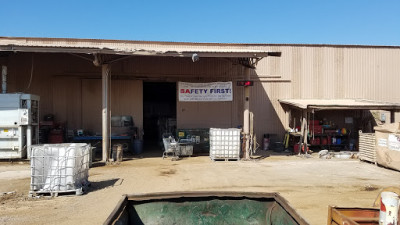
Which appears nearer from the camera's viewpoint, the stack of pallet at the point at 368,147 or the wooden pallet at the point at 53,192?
the wooden pallet at the point at 53,192

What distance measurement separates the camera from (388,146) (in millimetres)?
12578

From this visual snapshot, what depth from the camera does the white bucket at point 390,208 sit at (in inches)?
133

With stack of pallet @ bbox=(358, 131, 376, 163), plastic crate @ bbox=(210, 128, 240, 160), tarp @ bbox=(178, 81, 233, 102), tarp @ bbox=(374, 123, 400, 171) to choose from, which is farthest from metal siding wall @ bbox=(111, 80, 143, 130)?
tarp @ bbox=(374, 123, 400, 171)

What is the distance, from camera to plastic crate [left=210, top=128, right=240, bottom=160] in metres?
14.9

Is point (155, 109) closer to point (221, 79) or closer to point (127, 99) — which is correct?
point (127, 99)

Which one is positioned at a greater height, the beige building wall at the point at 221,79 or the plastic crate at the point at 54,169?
the beige building wall at the point at 221,79

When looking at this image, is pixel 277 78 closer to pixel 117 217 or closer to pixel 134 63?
pixel 134 63

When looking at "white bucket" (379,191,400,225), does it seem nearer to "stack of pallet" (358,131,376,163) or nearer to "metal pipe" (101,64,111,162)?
"stack of pallet" (358,131,376,163)

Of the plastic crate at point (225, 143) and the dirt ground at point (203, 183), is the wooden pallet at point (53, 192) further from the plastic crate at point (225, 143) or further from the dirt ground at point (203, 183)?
the plastic crate at point (225, 143)

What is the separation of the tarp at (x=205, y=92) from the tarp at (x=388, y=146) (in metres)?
7.19

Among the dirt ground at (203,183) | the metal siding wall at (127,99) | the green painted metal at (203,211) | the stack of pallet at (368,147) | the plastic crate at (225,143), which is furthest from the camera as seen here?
the metal siding wall at (127,99)

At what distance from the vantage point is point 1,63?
17.1 meters

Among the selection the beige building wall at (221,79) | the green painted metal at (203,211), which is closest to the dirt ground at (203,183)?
the green painted metal at (203,211)

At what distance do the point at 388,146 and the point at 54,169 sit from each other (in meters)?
12.2
